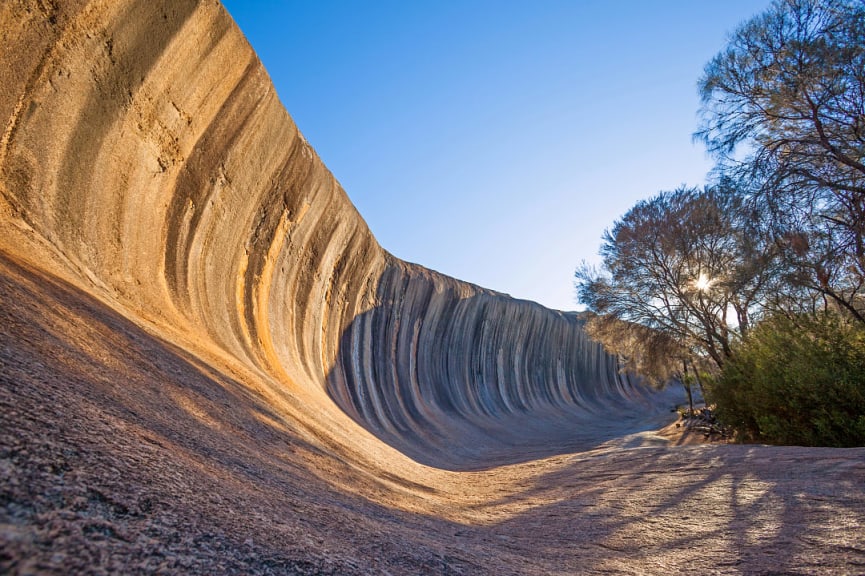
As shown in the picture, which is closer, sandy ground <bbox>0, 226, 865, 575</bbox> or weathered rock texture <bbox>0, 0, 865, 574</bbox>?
sandy ground <bbox>0, 226, 865, 575</bbox>

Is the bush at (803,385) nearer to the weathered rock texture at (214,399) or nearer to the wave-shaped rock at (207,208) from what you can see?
the weathered rock texture at (214,399)

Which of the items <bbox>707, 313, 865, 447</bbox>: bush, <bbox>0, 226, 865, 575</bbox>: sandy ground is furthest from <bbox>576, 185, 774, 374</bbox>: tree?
<bbox>0, 226, 865, 575</bbox>: sandy ground

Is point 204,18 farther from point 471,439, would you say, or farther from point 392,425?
point 471,439

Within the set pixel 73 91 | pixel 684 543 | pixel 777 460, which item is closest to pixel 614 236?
pixel 777 460

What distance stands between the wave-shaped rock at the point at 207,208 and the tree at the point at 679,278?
15.1 feet

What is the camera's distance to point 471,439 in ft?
47.2

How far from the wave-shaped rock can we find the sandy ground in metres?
1.98

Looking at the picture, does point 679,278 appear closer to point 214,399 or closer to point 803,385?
point 803,385

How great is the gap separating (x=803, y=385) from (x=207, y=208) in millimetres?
10510

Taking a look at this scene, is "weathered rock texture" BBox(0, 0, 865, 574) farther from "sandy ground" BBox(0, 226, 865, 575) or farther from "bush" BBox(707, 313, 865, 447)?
"bush" BBox(707, 313, 865, 447)

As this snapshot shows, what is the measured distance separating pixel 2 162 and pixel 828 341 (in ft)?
39.5

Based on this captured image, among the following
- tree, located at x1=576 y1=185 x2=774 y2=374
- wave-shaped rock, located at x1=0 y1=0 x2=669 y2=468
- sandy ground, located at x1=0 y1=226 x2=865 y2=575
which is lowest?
sandy ground, located at x1=0 y1=226 x2=865 y2=575

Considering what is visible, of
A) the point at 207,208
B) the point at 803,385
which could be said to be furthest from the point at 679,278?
the point at 207,208

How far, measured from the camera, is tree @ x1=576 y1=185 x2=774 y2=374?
12.5m
